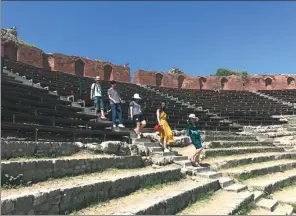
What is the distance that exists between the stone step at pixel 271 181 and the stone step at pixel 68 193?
2.58m

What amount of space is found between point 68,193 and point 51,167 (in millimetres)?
1038

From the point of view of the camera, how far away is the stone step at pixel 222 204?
622cm

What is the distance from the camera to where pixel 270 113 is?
2369cm

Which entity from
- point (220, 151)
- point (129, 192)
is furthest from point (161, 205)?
point (220, 151)

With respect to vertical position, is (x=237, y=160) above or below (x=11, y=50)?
below

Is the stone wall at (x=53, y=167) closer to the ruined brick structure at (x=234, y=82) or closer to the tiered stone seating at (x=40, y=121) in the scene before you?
the tiered stone seating at (x=40, y=121)

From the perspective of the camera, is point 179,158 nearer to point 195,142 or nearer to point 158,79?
point 195,142

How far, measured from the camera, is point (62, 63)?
2828 centimetres

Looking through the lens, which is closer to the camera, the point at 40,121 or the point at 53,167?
the point at 53,167

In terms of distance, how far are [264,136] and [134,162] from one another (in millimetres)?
10781

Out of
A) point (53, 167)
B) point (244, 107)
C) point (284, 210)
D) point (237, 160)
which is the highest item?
point (244, 107)

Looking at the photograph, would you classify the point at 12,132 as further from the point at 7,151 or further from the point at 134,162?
the point at 134,162

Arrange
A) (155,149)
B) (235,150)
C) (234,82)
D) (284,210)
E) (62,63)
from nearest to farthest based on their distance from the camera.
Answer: (284,210)
(155,149)
(235,150)
(62,63)
(234,82)

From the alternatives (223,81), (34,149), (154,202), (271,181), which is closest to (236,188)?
(271,181)
